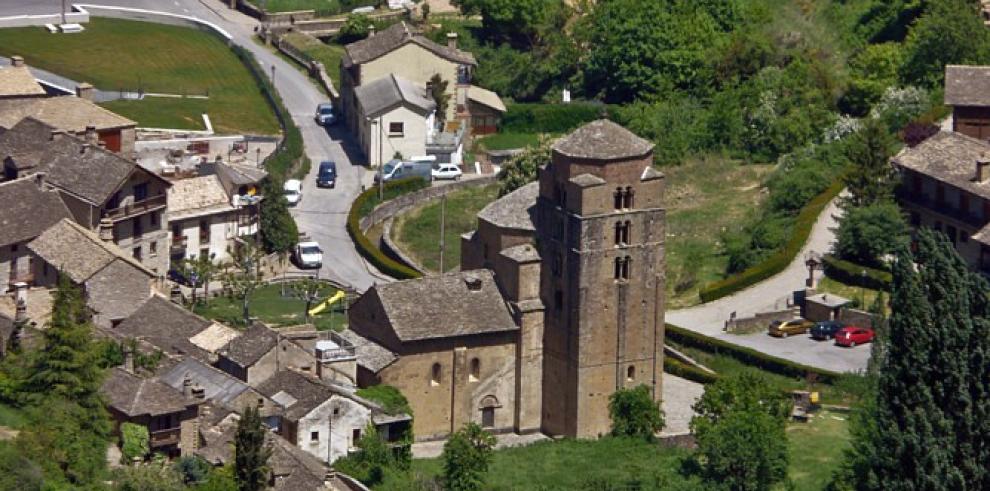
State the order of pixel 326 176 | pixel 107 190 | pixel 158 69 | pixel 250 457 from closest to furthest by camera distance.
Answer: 1. pixel 250 457
2. pixel 107 190
3. pixel 326 176
4. pixel 158 69

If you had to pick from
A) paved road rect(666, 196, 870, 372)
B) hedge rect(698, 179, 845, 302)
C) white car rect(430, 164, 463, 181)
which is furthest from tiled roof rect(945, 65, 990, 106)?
white car rect(430, 164, 463, 181)

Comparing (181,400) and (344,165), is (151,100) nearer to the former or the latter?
(344,165)

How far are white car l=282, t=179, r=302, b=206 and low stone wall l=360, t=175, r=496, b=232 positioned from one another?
426cm

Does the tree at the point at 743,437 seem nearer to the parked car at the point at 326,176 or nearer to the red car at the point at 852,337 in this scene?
the red car at the point at 852,337

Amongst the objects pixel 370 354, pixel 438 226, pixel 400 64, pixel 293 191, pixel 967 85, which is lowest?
pixel 370 354

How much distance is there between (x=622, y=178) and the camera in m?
132

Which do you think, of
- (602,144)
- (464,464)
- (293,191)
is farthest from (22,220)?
(602,144)

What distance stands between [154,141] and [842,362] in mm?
45952

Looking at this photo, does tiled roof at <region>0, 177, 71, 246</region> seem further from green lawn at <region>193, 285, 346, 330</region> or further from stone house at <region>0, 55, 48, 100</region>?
stone house at <region>0, 55, 48, 100</region>

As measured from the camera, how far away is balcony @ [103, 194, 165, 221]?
147 meters

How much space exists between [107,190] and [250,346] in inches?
719

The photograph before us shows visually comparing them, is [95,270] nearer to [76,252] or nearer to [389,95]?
[76,252]

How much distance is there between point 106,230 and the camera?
14600 centimetres

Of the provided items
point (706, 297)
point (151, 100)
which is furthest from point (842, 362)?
point (151, 100)
